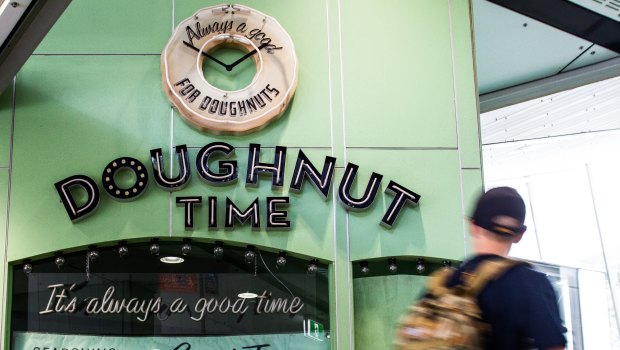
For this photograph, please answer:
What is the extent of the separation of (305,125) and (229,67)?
0.65 m

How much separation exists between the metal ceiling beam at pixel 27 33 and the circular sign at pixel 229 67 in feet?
3.53

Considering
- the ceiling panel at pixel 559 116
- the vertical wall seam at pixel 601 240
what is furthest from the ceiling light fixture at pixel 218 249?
the vertical wall seam at pixel 601 240

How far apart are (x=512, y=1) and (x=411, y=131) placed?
6.14 ft

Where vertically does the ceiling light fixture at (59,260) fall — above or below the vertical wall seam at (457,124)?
below

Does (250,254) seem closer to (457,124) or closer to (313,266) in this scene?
(313,266)

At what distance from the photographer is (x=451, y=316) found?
222 cm

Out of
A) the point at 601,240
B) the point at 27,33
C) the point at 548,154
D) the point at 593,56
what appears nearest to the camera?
the point at 27,33

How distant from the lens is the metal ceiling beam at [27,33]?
469 centimetres

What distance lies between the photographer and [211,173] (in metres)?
5.95

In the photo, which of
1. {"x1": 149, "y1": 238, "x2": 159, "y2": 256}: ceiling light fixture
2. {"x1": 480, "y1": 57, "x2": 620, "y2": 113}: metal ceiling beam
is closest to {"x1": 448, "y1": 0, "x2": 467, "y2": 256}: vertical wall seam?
{"x1": 149, "y1": 238, "x2": 159, "y2": 256}: ceiling light fixture

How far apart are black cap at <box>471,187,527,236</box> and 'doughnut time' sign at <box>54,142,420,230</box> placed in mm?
3648

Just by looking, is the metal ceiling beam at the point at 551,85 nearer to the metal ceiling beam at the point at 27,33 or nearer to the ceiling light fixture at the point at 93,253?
the ceiling light fixture at the point at 93,253

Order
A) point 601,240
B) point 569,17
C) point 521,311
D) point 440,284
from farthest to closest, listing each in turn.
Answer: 1. point 601,240
2. point 569,17
3. point 440,284
4. point 521,311

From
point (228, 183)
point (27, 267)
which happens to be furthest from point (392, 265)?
point (27, 267)
